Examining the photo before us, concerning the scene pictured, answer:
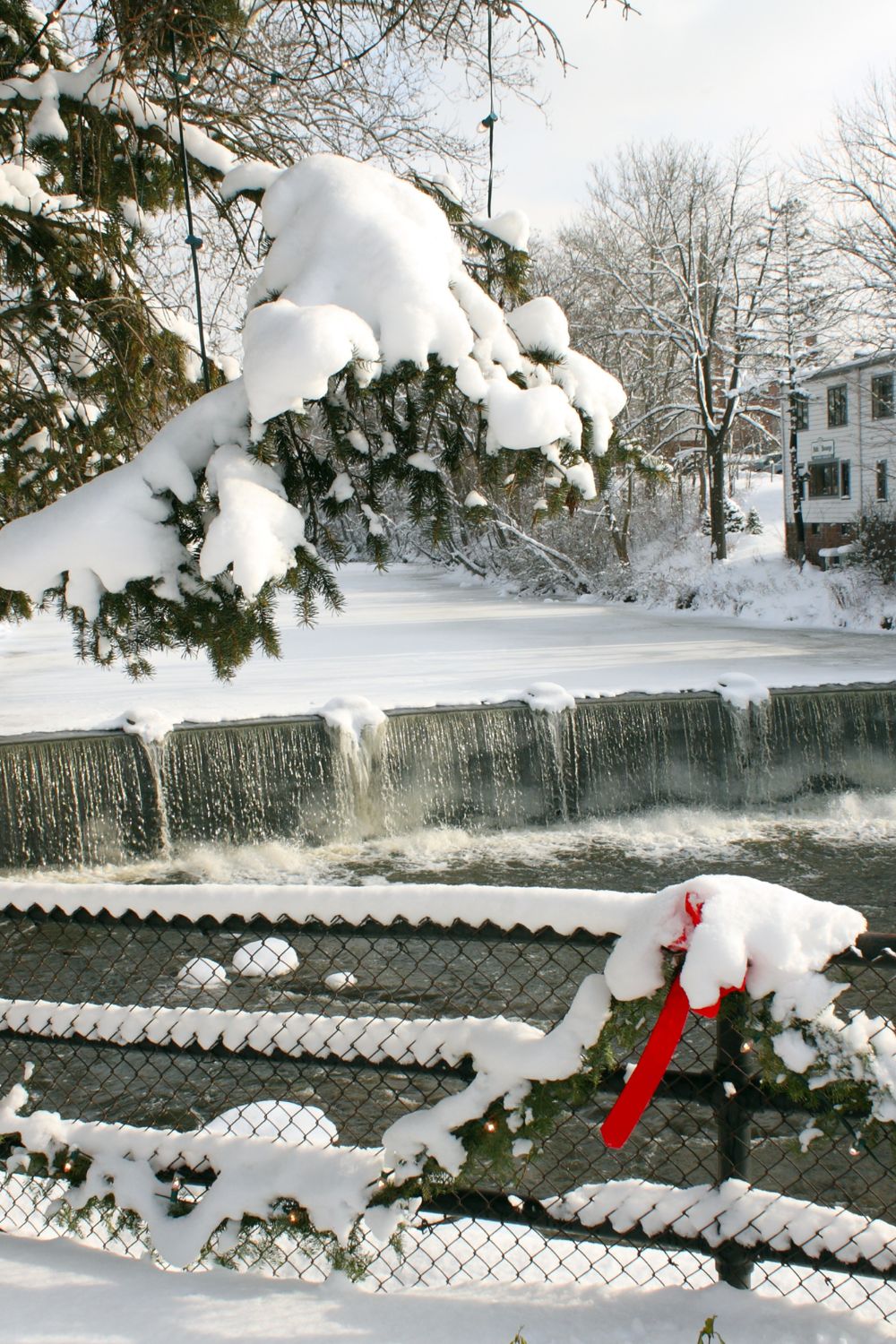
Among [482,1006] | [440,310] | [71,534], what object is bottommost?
[482,1006]

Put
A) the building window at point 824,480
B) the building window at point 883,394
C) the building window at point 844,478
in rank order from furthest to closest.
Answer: the building window at point 824,480, the building window at point 844,478, the building window at point 883,394

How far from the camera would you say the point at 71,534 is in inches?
146

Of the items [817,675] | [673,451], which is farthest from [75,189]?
[673,451]

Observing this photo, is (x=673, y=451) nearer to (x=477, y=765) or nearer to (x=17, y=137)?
(x=477, y=765)

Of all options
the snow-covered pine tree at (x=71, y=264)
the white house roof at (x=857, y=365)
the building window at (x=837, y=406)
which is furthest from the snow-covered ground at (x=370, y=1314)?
the building window at (x=837, y=406)

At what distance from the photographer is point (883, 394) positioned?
1239 inches

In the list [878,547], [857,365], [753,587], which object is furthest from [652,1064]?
[857,365]

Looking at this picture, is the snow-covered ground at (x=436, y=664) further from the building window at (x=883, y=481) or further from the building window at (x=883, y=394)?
the building window at (x=883, y=394)

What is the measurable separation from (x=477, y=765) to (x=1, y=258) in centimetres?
660

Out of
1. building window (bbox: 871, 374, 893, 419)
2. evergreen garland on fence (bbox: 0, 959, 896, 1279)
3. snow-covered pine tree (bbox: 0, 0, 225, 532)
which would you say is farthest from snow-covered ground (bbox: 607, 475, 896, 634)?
evergreen garland on fence (bbox: 0, 959, 896, 1279)

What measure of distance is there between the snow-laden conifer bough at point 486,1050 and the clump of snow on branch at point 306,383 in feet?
4.25

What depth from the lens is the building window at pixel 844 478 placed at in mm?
33406

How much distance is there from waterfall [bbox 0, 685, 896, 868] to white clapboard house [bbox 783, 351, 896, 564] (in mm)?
18554

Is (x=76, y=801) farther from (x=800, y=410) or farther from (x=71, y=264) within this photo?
(x=800, y=410)
